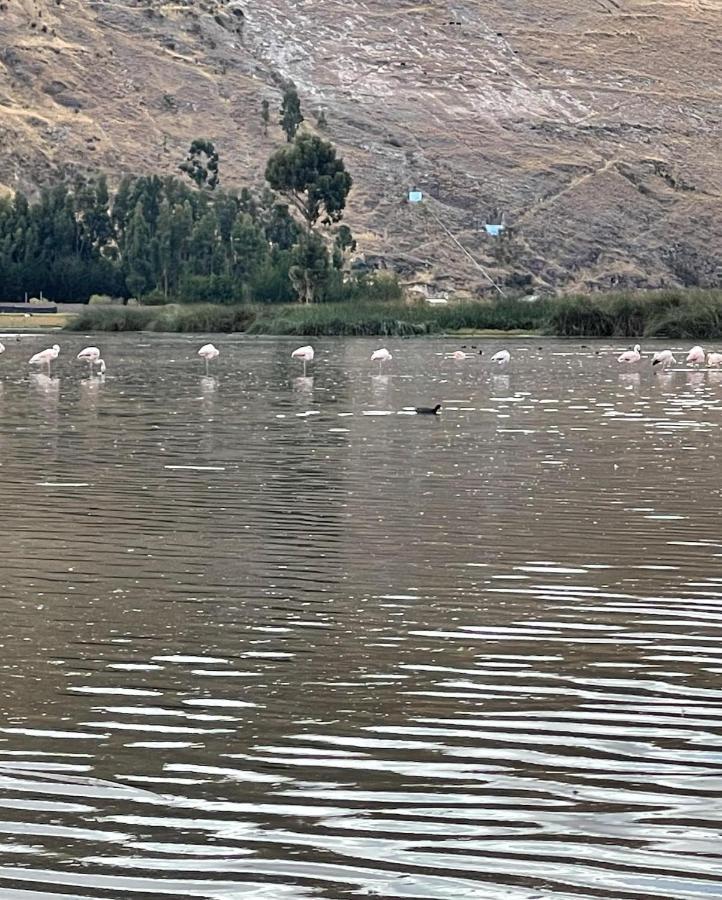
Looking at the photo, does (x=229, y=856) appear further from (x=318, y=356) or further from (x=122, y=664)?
(x=318, y=356)

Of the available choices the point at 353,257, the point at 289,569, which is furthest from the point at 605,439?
the point at 353,257

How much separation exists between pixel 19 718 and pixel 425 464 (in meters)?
16.0


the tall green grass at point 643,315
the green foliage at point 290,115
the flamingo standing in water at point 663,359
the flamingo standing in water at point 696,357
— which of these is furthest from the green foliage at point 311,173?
the flamingo standing in water at point 663,359

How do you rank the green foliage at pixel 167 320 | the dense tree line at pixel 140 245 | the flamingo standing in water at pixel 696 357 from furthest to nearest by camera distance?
the dense tree line at pixel 140 245
the green foliage at pixel 167 320
the flamingo standing in water at pixel 696 357

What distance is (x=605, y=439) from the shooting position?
31.1 m

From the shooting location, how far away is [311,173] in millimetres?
136125

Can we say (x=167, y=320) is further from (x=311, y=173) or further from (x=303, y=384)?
(x=303, y=384)

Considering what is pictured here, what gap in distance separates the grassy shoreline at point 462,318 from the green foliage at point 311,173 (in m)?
27.5

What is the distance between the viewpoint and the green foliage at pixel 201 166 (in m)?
174

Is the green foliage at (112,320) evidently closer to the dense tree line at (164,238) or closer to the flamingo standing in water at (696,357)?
the dense tree line at (164,238)

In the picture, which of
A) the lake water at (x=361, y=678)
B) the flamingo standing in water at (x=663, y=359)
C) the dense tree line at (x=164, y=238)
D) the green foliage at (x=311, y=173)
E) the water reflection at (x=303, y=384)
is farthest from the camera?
the green foliage at (x=311, y=173)

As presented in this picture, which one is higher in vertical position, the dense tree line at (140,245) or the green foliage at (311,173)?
the green foliage at (311,173)

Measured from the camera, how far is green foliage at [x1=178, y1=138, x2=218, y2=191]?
174m

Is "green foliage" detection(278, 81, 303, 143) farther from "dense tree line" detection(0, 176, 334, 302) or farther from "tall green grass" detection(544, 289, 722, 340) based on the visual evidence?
"tall green grass" detection(544, 289, 722, 340)
